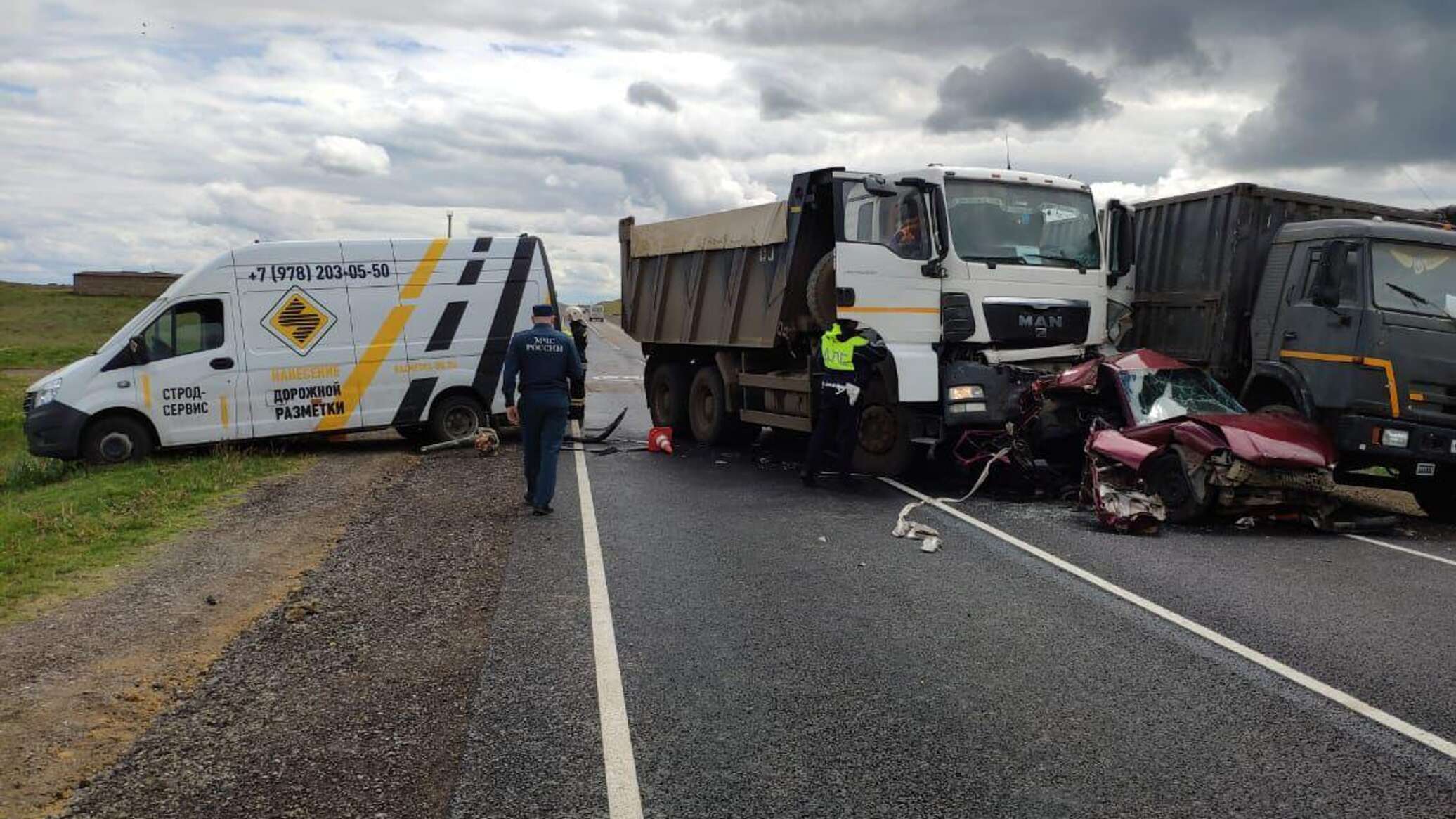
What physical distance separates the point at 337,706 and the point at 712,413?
10.1 meters

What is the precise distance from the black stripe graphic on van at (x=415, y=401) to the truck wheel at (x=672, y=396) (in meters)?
3.40

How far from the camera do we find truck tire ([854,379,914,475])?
11727 millimetres

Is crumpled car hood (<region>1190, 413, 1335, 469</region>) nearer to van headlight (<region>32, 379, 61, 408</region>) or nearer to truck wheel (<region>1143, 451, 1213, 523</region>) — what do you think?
truck wheel (<region>1143, 451, 1213, 523</region>)

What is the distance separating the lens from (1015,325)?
11.4m

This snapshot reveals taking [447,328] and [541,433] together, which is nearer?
[541,433]

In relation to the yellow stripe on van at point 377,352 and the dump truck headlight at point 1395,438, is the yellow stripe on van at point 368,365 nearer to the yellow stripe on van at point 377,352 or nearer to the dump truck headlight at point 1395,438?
the yellow stripe on van at point 377,352

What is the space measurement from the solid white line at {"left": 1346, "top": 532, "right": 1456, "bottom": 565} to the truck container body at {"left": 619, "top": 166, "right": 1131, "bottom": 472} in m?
3.24

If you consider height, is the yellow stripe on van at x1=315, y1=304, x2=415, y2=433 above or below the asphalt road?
above

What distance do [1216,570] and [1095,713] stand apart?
3.54 m

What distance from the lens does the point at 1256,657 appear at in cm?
573

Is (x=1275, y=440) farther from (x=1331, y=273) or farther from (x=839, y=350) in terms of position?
(x=839, y=350)

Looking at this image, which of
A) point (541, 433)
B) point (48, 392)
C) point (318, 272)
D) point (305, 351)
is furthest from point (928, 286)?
point (48, 392)

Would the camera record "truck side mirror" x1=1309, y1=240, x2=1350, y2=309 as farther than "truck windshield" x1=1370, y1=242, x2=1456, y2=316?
Yes

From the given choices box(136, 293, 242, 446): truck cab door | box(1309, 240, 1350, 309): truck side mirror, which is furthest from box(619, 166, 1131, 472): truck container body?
box(136, 293, 242, 446): truck cab door
